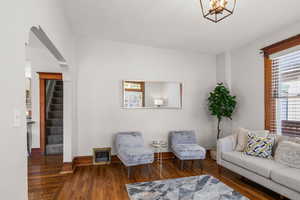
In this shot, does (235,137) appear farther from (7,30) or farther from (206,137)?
(7,30)

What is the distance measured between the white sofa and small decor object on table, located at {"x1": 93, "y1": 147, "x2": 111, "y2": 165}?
91.0 inches

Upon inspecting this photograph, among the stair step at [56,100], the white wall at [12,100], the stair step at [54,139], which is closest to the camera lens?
the white wall at [12,100]

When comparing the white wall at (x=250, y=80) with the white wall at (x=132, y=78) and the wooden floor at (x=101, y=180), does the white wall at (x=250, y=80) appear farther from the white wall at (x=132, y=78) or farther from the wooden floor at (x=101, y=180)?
the wooden floor at (x=101, y=180)

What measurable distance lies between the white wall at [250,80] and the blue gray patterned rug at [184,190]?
1662 millimetres

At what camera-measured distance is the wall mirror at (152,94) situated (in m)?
3.76

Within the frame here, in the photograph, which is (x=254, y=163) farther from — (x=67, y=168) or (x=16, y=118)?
(x=67, y=168)

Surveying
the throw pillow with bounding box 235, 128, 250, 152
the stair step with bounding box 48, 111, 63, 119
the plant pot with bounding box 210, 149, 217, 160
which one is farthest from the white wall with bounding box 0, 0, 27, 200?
the stair step with bounding box 48, 111, 63, 119

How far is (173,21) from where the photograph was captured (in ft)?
9.09

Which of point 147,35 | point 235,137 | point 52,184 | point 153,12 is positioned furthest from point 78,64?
point 235,137

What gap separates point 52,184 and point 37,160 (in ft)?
5.08

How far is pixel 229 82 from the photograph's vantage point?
411 cm

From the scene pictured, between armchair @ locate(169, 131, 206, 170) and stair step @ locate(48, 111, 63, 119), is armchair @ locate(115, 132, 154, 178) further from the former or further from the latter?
stair step @ locate(48, 111, 63, 119)

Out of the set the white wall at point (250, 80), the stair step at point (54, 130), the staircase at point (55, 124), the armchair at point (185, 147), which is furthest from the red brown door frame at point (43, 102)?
the white wall at point (250, 80)

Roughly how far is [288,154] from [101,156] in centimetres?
333
